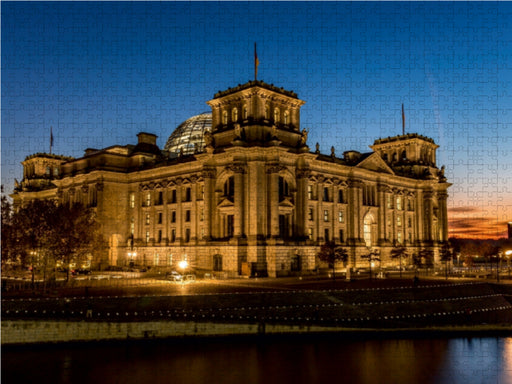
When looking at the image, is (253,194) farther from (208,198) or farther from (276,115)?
(276,115)

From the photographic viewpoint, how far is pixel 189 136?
11238cm

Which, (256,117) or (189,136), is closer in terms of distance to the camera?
(256,117)

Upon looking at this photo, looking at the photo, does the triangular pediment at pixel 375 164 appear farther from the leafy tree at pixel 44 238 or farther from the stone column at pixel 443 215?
the leafy tree at pixel 44 238

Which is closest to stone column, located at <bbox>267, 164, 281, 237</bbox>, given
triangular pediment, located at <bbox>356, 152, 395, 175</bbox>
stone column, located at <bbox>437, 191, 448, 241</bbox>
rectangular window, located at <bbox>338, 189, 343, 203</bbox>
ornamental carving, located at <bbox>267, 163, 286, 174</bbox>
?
→ ornamental carving, located at <bbox>267, 163, 286, 174</bbox>

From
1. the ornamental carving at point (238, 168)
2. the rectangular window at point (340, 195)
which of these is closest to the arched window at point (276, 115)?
the ornamental carving at point (238, 168)

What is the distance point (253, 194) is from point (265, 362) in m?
39.2

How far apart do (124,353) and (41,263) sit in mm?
26175

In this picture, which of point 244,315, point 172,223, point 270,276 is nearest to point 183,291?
point 244,315

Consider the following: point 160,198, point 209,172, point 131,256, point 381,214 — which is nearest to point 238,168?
point 209,172

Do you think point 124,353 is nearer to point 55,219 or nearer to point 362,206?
point 55,219

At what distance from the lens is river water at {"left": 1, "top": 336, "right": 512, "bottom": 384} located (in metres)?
30.6

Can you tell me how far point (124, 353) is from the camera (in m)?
35.5

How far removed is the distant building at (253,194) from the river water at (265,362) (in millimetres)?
31887

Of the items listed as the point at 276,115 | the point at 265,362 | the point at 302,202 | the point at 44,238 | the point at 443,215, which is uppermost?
the point at 276,115
